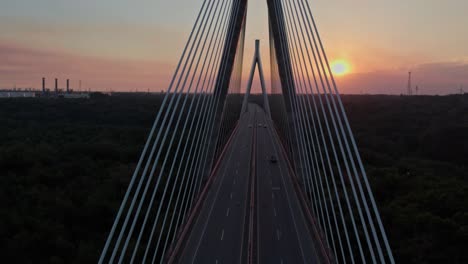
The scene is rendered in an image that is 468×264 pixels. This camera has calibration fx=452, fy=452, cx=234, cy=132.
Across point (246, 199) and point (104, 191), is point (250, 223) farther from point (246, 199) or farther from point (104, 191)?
point (104, 191)

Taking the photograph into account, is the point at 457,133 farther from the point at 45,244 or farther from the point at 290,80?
the point at 45,244

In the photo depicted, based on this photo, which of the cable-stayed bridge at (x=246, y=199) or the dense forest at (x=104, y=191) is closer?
the cable-stayed bridge at (x=246, y=199)

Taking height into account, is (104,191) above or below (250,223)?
below

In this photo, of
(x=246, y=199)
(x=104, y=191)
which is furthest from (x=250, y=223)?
(x=104, y=191)

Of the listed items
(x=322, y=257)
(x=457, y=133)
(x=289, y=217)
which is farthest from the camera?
(x=457, y=133)

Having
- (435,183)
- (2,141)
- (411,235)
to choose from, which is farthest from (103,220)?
(2,141)

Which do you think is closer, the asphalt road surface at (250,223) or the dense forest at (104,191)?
the asphalt road surface at (250,223)
